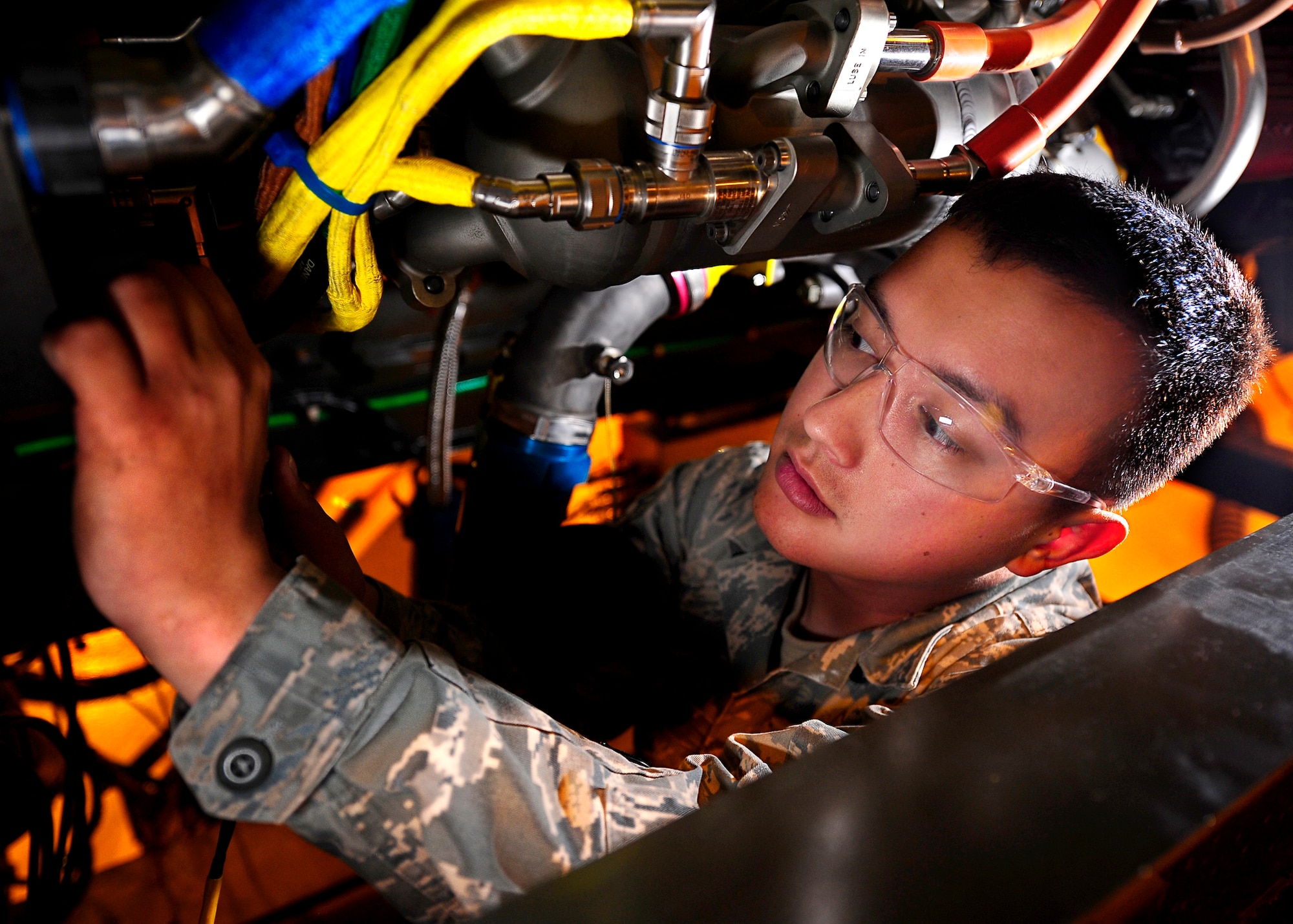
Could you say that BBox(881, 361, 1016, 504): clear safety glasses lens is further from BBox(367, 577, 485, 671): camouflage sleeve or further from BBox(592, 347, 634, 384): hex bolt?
BBox(367, 577, 485, 671): camouflage sleeve

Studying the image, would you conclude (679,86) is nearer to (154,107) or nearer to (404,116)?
(404,116)

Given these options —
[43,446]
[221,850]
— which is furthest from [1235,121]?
[43,446]

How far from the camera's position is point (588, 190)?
0.51 meters

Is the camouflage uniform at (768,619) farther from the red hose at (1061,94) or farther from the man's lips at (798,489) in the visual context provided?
the red hose at (1061,94)

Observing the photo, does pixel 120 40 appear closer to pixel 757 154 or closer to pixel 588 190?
pixel 588 190

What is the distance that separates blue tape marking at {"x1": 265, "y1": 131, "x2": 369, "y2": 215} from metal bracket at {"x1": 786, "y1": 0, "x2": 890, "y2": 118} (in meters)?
0.34

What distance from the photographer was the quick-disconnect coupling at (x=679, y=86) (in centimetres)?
48

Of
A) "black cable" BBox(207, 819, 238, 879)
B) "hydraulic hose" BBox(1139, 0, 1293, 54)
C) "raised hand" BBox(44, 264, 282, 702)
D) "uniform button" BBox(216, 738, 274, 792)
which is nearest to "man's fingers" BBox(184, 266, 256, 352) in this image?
"raised hand" BBox(44, 264, 282, 702)

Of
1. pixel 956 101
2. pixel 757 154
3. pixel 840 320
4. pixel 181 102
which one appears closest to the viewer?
pixel 181 102

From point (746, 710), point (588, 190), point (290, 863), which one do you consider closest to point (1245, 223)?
point (746, 710)

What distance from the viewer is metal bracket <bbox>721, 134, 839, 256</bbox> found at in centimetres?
59

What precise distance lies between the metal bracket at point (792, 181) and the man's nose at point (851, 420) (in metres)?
0.25

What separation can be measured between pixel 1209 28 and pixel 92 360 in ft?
3.76

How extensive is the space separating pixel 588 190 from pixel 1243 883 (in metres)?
0.59
